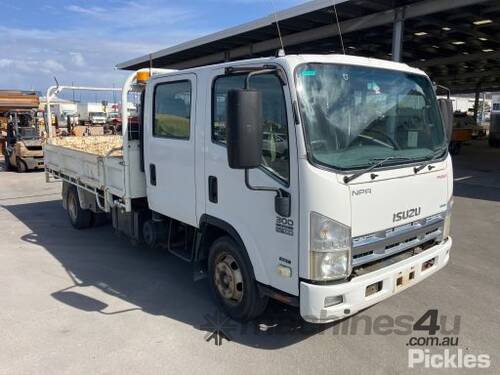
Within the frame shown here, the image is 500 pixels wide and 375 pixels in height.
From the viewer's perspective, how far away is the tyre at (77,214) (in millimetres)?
7203

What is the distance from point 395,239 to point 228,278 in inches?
57.8

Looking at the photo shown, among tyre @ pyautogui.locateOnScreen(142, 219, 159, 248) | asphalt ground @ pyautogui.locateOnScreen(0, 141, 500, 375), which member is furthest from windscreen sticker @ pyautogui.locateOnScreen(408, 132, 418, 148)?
tyre @ pyautogui.locateOnScreen(142, 219, 159, 248)

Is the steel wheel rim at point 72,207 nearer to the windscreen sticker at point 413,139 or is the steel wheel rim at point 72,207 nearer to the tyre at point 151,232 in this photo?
the tyre at point 151,232

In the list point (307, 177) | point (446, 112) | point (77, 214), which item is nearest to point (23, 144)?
point (77, 214)

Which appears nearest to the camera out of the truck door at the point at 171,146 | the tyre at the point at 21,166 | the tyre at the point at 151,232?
the truck door at the point at 171,146

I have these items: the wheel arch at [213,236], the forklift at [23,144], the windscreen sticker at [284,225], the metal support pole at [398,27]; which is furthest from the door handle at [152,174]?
the forklift at [23,144]

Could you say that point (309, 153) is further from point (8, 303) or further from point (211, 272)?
point (8, 303)

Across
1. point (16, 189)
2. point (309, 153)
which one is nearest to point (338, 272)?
point (309, 153)

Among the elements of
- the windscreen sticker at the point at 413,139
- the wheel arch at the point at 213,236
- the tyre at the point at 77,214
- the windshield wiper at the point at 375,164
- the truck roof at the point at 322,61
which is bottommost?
the tyre at the point at 77,214

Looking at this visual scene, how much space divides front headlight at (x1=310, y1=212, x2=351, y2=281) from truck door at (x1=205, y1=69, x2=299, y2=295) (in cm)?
15

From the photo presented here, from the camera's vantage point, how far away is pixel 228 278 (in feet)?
13.1

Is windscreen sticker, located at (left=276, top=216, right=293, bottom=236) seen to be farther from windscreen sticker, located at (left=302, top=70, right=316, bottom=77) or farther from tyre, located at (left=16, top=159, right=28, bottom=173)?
tyre, located at (left=16, top=159, right=28, bottom=173)

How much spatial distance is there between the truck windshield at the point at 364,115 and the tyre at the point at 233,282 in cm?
116

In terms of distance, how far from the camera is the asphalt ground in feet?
11.2
